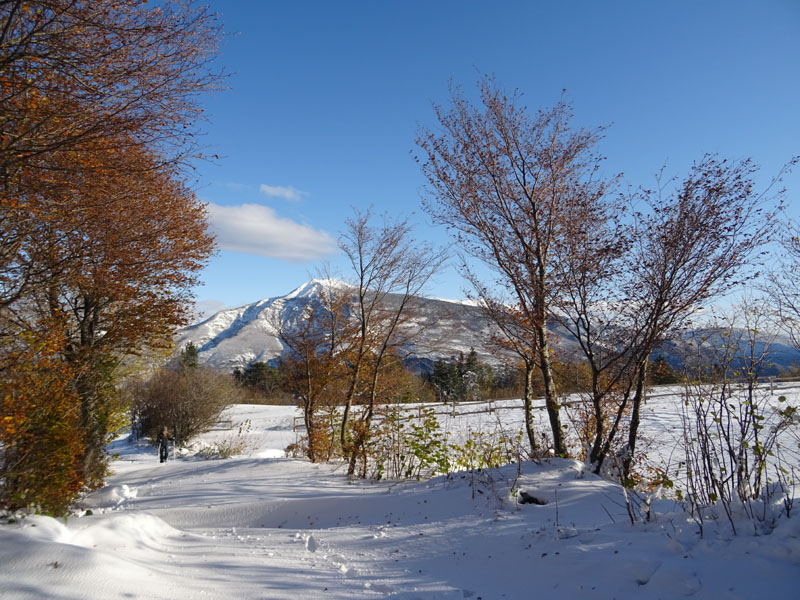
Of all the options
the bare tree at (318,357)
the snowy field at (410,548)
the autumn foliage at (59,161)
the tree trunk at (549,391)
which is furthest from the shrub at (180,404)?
the tree trunk at (549,391)

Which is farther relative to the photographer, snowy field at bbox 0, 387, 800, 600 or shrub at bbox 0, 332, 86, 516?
shrub at bbox 0, 332, 86, 516

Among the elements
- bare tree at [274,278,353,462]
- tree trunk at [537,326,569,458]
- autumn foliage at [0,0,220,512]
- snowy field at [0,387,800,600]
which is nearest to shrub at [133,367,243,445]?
bare tree at [274,278,353,462]

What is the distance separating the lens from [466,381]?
4484 cm

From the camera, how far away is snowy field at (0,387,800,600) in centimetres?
265

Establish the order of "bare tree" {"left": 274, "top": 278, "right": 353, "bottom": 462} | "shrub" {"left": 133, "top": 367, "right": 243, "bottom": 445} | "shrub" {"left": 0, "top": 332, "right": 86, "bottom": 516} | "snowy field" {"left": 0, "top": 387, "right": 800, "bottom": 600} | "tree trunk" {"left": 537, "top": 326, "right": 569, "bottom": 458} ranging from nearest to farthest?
"snowy field" {"left": 0, "top": 387, "right": 800, "bottom": 600}, "shrub" {"left": 0, "top": 332, "right": 86, "bottom": 516}, "tree trunk" {"left": 537, "top": 326, "right": 569, "bottom": 458}, "bare tree" {"left": 274, "top": 278, "right": 353, "bottom": 462}, "shrub" {"left": 133, "top": 367, "right": 243, "bottom": 445}

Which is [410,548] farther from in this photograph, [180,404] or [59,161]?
[180,404]

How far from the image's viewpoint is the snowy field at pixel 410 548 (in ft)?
8.68

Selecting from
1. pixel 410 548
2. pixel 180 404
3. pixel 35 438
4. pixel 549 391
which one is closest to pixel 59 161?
pixel 35 438

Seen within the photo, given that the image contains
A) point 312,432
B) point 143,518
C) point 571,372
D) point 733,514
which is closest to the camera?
point 733,514

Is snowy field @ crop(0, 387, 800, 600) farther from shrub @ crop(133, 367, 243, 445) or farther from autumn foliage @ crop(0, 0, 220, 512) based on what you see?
shrub @ crop(133, 367, 243, 445)

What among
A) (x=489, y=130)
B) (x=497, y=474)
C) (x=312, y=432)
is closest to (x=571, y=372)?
(x=497, y=474)

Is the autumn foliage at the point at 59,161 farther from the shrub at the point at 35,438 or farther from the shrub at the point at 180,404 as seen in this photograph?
the shrub at the point at 180,404

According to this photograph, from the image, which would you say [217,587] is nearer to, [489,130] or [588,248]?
[588,248]

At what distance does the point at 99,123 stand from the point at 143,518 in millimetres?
3846
